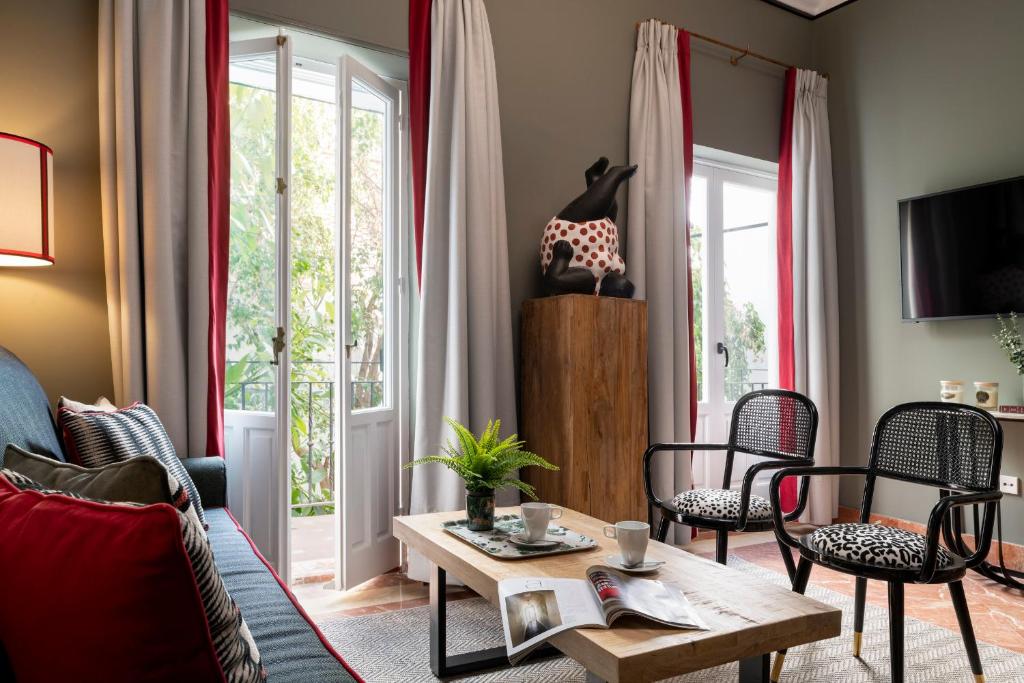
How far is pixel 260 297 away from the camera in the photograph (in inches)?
111

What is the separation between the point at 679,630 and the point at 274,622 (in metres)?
0.77

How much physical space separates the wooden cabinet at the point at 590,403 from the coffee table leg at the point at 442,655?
0.79 metres

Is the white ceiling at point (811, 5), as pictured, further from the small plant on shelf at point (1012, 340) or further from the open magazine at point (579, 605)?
the open magazine at point (579, 605)

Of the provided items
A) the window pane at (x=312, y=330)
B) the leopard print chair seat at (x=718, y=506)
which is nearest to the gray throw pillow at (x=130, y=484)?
the leopard print chair seat at (x=718, y=506)

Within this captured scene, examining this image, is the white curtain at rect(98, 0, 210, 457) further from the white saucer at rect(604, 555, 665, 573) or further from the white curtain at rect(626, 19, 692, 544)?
the white curtain at rect(626, 19, 692, 544)

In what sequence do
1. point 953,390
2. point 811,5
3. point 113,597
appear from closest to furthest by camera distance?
point 113,597, point 953,390, point 811,5

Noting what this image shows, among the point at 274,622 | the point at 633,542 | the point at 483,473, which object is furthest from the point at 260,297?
the point at 633,542

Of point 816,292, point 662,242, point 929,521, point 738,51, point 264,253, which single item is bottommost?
point 929,521

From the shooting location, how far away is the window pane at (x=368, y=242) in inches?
122

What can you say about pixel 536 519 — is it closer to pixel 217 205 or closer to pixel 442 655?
pixel 442 655

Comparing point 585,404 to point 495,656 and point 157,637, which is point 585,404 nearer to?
point 495,656

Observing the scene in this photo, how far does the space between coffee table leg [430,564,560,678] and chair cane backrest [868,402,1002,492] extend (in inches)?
53.3

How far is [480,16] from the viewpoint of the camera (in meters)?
3.09

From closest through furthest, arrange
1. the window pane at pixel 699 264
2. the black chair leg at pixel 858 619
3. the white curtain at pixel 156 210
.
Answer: the black chair leg at pixel 858 619 < the white curtain at pixel 156 210 < the window pane at pixel 699 264
